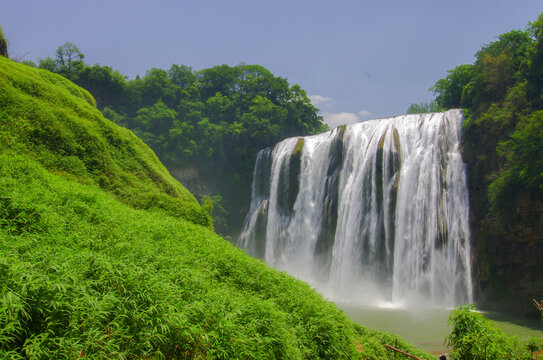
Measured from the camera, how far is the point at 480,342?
185 inches

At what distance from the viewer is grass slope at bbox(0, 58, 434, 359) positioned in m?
2.89

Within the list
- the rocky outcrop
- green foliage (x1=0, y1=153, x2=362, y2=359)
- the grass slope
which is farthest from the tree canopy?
green foliage (x1=0, y1=153, x2=362, y2=359)

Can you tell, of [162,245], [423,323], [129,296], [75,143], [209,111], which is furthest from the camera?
[209,111]

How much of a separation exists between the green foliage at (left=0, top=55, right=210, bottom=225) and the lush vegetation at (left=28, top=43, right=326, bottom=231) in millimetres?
18807

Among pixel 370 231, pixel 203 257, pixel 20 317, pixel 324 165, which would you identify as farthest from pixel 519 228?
pixel 20 317

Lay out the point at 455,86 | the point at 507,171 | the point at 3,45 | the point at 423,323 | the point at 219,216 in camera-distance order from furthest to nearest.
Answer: the point at 219,216 < the point at 455,86 < the point at 3,45 < the point at 507,171 < the point at 423,323

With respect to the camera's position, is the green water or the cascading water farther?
the cascading water

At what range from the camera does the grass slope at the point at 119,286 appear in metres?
2.89

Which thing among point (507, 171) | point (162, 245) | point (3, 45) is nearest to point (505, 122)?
point (507, 171)

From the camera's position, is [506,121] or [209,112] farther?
[209,112]

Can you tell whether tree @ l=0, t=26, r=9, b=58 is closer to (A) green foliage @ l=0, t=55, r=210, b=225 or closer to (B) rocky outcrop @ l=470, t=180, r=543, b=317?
(A) green foliage @ l=0, t=55, r=210, b=225

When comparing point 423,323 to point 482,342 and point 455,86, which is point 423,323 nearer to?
point 482,342

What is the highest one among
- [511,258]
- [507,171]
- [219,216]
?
[507,171]

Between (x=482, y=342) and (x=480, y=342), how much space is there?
2 centimetres
